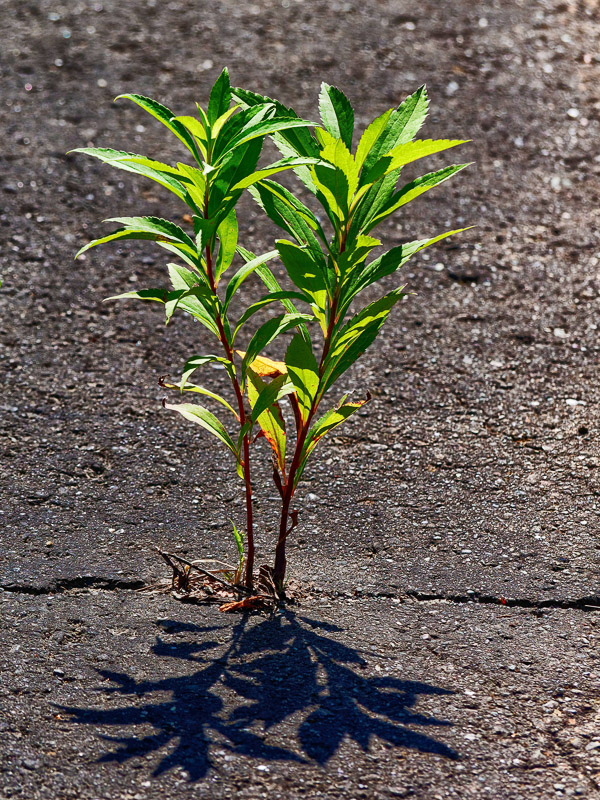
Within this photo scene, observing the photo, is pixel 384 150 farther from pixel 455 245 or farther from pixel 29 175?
pixel 29 175

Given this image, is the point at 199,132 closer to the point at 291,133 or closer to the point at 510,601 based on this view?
the point at 291,133

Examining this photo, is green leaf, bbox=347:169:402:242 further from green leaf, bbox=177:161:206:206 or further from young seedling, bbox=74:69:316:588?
green leaf, bbox=177:161:206:206

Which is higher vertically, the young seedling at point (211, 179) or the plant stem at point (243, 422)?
the young seedling at point (211, 179)

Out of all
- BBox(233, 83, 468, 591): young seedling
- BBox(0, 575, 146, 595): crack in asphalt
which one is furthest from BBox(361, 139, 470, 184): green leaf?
BBox(0, 575, 146, 595): crack in asphalt

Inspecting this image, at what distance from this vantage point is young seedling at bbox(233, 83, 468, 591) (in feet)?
6.13

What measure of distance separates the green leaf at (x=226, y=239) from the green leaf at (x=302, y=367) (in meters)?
0.25

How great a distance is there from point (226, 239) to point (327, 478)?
0.98 metres

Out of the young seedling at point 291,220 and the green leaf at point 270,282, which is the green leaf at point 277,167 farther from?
the green leaf at point 270,282

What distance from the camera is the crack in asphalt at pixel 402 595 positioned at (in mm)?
2266

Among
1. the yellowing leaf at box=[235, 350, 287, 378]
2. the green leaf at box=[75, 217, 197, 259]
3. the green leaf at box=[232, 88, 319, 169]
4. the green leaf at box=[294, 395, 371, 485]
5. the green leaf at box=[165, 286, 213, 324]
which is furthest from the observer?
the yellowing leaf at box=[235, 350, 287, 378]

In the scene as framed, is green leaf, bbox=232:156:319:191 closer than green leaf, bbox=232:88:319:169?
Yes

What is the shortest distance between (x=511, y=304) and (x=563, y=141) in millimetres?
1310

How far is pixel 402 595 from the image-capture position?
2285 millimetres

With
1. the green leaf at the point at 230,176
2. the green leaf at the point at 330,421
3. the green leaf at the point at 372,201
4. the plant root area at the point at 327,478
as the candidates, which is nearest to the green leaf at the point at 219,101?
the green leaf at the point at 230,176
